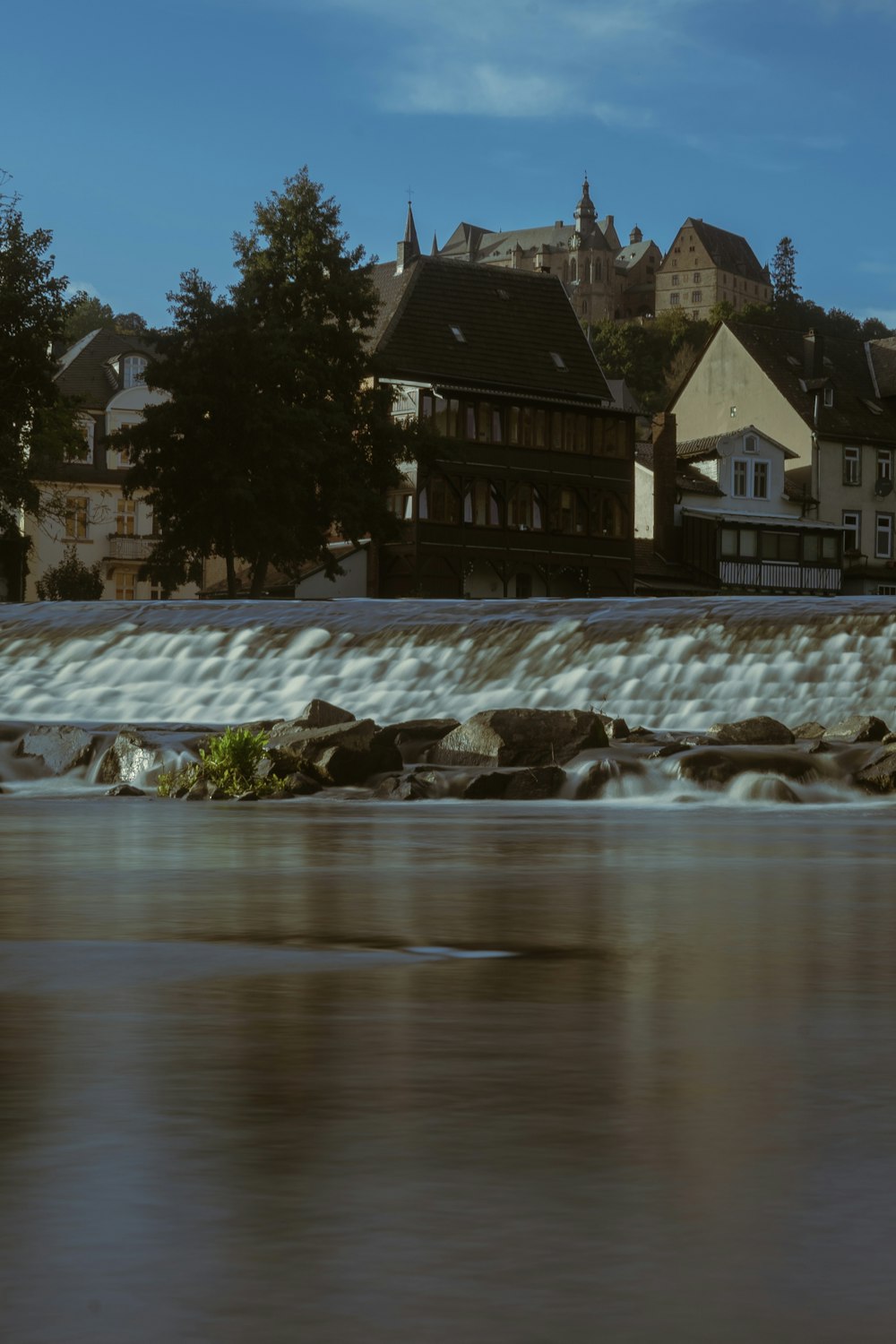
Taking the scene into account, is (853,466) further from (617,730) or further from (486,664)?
(617,730)

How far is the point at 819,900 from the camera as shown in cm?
766

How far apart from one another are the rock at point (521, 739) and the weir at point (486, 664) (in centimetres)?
417

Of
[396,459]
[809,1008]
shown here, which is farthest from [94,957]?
[396,459]

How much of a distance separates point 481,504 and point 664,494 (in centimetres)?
1235

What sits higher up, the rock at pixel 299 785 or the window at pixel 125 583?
the window at pixel 125 583

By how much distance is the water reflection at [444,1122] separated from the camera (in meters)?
2.22

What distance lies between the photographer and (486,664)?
24781 mm

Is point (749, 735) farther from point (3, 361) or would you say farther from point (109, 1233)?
point (3, 361)

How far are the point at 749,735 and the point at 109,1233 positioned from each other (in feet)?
54.1

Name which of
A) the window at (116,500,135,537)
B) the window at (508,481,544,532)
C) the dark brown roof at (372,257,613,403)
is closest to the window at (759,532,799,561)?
the dark brown roof at (372,257,613,403)

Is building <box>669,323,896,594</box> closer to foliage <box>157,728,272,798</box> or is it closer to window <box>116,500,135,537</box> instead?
window <box>116,500,135,537</box>

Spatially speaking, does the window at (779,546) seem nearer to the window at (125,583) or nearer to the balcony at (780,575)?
the balcony at (780,575)

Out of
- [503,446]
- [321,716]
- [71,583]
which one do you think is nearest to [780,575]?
[503,446]

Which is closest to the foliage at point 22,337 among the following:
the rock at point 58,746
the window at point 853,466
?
the rock at point 58,746
